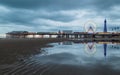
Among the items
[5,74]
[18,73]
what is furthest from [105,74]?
[5,74]

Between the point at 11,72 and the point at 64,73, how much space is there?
3557 millimetres

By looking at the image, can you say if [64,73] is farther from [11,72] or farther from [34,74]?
[11,72]

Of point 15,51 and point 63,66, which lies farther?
point 15,51

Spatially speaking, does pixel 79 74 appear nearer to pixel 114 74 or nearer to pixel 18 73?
pixel 114 74

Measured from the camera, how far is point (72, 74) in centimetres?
1172

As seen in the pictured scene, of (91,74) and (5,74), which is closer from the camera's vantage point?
(5,74)

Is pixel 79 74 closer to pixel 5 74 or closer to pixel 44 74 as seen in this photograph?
pixel 44 74

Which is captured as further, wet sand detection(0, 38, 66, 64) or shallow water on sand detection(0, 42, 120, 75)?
wet sand detection(0, 38, 66, 64)

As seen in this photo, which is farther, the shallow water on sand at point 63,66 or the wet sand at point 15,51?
the wet sand at point 15,51

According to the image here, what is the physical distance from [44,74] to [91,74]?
315 centimetres

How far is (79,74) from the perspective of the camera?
464 inches

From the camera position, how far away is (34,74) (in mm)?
11492

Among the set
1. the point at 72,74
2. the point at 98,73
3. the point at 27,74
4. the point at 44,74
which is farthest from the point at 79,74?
the point at 27,74

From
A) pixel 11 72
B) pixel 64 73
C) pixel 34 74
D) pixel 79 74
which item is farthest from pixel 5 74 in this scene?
pixel 79 74
